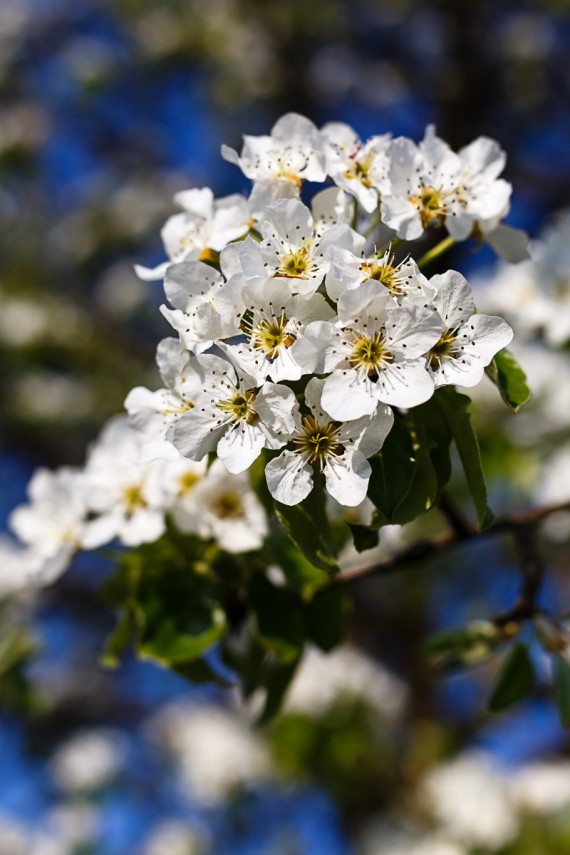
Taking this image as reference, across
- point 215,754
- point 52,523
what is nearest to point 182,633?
point 52,523

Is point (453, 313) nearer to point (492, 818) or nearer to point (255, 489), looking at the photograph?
point (255, 489)

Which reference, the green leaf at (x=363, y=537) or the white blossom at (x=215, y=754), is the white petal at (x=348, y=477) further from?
the white blossom at (x=215, y=754)

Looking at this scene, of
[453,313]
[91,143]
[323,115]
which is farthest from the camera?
[91,143]

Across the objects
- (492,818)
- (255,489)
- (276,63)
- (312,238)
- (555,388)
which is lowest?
(492,818)

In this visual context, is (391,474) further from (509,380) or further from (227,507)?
(227,507)

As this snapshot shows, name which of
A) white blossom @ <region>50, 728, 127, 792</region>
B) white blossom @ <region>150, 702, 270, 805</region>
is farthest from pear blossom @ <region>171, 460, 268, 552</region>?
white blossom @ <region>50, 728, 127, 792</region>

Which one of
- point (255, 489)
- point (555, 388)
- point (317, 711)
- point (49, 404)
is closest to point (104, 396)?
point (49, 404)
